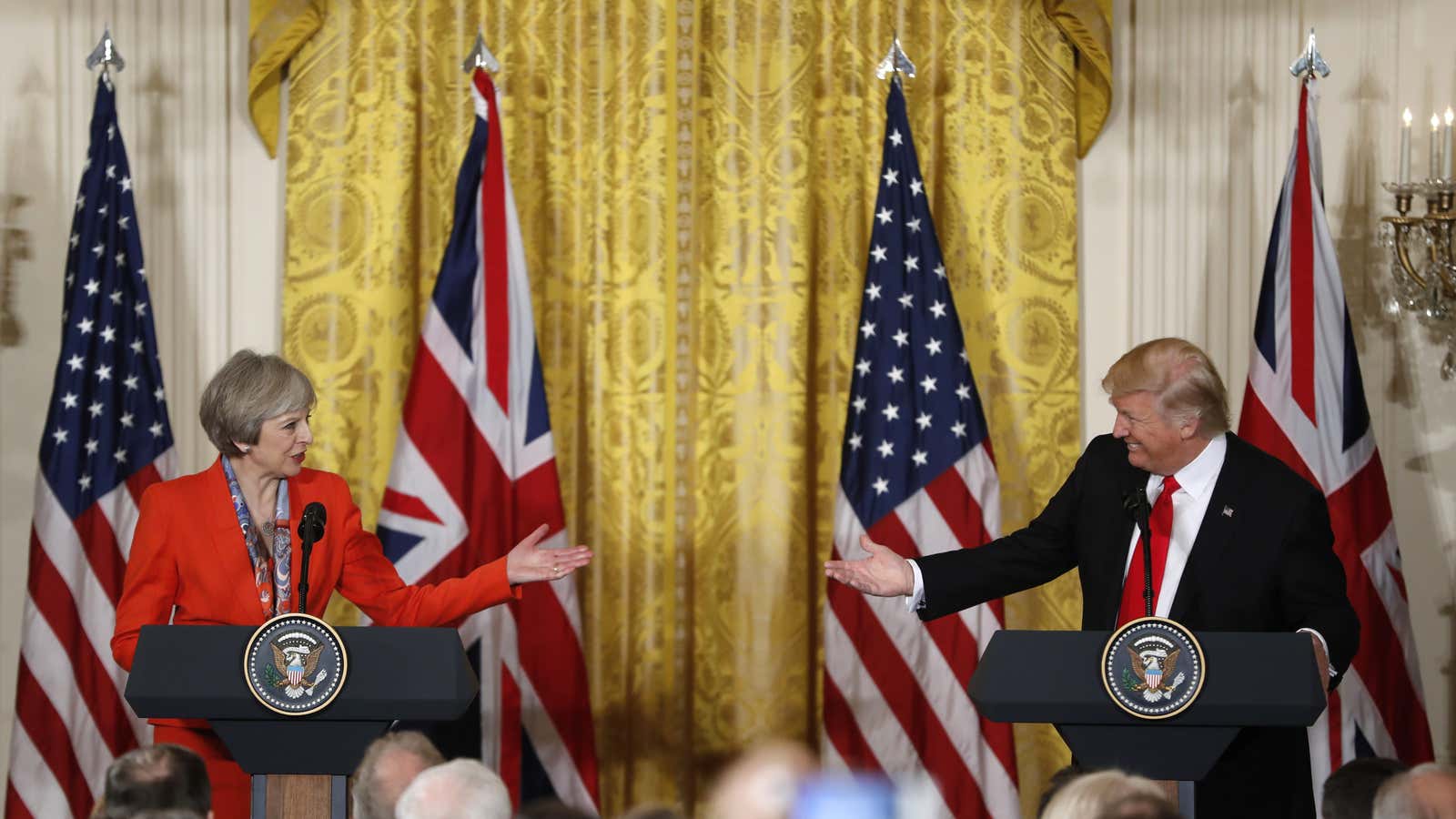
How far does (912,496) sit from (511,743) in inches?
62.7

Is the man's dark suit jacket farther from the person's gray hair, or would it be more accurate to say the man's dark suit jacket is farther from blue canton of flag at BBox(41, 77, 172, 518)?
blue canton of flag at BBox(41, 77, 172, 518)

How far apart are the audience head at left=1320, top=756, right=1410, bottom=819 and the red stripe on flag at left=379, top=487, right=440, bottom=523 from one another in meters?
3.21

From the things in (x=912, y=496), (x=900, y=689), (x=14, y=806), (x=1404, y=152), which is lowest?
(x=14, y=806)

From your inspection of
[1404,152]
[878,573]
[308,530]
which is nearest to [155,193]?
[308,530]

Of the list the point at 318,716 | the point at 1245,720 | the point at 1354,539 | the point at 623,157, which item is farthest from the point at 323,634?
the point at 1354,539

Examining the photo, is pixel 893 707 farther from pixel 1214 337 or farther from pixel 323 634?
pixel 323 634

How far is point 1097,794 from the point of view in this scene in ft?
7.15

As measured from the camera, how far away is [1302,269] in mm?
5297

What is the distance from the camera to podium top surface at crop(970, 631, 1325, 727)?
9.62 ft

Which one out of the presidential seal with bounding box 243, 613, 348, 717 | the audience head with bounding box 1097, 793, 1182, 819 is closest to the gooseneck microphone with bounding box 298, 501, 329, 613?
the presidential seal with bounding box 243, 613, 348, 717

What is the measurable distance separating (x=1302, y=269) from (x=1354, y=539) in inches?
35.5

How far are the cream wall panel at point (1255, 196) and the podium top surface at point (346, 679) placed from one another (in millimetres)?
3482

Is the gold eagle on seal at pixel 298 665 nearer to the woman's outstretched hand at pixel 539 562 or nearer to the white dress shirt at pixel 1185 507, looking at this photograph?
the woman's outstretched hand at pixel 539 562

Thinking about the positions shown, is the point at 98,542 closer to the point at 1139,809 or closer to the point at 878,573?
the point at 878,573
